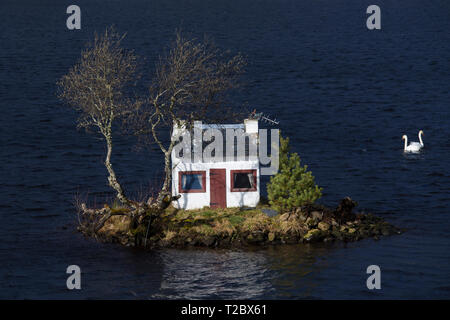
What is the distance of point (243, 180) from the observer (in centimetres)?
5738

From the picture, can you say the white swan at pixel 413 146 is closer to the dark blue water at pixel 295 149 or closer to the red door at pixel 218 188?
the dark blue water at pixel 295 149

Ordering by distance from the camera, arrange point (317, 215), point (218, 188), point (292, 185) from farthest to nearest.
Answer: point (218, 188), point (292, 185), point (317, 215)

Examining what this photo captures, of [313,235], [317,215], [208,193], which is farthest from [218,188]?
[313,235]

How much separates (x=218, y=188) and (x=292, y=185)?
5.16m

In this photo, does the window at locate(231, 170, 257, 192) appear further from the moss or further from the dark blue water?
the dark blue water

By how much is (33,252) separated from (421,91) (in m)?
75.9

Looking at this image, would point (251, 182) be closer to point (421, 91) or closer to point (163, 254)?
→ point (163, 254)

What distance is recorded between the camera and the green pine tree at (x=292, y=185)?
55.8 meters

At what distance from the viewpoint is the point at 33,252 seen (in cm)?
5356

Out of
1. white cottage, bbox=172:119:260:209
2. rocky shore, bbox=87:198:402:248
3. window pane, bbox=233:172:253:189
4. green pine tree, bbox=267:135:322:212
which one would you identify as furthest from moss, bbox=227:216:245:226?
window pane, bbox=233:172:253:189

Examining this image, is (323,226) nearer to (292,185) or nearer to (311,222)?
(311,222)

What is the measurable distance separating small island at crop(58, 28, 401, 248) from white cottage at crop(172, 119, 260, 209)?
0.07 metres

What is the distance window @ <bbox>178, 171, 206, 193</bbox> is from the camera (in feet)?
187

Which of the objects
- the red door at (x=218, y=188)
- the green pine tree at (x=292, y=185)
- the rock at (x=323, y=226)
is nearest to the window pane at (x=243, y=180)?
the red door at (x=218, y=188)
